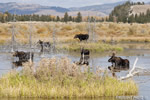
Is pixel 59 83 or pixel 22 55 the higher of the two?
pixel 59 83

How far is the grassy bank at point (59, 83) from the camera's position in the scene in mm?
14727

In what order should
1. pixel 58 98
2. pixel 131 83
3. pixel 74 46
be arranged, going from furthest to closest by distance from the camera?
pixel 74 46 → pixel 131 83 → pixel 58 98

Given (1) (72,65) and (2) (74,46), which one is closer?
(1) (72,65)

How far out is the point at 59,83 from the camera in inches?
601

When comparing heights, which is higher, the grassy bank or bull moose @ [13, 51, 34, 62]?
the grassy bank

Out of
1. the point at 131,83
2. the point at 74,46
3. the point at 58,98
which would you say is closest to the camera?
the point at 58,98

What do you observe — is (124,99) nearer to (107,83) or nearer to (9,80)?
(107,83)

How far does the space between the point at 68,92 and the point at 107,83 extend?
5.70 feet

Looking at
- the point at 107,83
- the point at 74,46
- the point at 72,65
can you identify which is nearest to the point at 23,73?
the point at 72,65

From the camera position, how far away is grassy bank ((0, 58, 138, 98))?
48.3ft

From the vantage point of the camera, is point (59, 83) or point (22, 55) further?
point (22, 55)

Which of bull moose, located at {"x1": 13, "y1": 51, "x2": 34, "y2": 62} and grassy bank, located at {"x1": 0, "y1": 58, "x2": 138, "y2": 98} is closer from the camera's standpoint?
grassy bank, located at {"x1": 0, "y1": 58, "x2": 138, "y2": 98}

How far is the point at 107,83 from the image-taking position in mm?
15508

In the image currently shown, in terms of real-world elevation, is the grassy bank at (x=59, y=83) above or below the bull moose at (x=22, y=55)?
above
